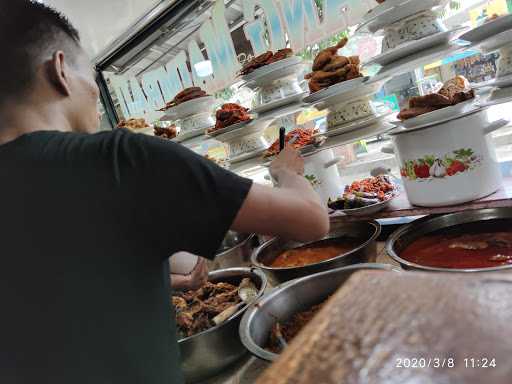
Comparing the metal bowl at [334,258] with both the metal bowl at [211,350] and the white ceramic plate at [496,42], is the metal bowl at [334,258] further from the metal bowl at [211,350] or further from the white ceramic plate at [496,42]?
the white ceramic plate at [496,42]

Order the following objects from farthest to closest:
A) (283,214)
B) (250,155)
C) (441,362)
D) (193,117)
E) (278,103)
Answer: (193,117) < (250,155) < (278,103) < (283,214) < (441,362)

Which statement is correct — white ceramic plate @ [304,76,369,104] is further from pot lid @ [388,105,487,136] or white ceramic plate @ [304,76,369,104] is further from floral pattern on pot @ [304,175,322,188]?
floral pattern on pot @ [304,175,322,188]

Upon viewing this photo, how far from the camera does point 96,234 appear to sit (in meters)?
0.78

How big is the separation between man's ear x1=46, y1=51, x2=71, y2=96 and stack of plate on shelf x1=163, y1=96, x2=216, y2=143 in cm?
142

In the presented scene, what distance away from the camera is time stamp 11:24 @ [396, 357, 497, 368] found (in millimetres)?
343

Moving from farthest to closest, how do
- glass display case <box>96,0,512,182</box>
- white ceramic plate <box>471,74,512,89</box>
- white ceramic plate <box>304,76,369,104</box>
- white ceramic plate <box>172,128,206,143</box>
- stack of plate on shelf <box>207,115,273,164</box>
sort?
white ceramic plate <box>172,128,206,143</box> < stack of plate on shelf <box>207,115,273,164</box> < glass display case <box>96,0,512,182</box> < white ceramic plate <box>304,76,369,104</box> < white ceramic plate <box>471,74,512,89</box>

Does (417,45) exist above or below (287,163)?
above

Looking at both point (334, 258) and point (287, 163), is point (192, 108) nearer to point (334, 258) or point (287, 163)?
point (287, 163)

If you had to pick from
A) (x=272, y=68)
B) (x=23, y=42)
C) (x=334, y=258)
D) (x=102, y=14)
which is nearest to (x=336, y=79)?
(x=272, y=68)

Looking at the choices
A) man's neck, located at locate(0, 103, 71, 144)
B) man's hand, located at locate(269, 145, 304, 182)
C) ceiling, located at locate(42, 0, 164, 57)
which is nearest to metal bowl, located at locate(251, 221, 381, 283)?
man's hand, located at locate(269, 145, 304, 182)

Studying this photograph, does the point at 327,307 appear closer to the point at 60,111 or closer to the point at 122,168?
the point at 122,168

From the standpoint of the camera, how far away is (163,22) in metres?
2.94

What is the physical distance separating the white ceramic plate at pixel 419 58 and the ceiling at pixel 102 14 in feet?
6.46

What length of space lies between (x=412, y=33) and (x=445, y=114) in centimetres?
33
